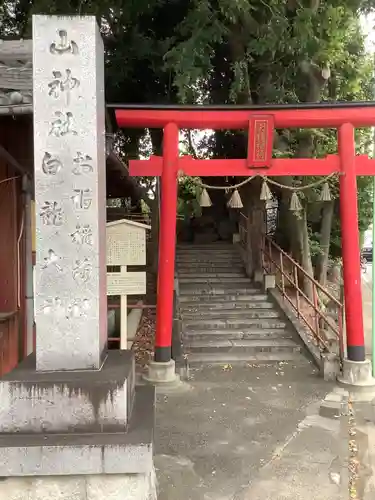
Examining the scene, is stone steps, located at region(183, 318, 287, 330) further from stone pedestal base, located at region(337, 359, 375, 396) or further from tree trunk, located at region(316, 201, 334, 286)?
tree trunk, located at region(316, 201, 334, 286)

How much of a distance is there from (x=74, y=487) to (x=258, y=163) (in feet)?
19.9

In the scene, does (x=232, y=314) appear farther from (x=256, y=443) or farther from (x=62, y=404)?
(x=62, y=404)

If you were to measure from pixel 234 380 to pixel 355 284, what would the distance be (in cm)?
252

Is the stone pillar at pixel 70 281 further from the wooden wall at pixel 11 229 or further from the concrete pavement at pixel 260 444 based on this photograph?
the wooden wall at pixel 11 229

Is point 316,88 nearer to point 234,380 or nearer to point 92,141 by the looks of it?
point 234,380

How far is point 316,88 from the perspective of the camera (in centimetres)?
1138

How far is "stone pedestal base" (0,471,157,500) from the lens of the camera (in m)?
3.25

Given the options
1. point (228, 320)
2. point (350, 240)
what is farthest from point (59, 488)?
point (228, 320)

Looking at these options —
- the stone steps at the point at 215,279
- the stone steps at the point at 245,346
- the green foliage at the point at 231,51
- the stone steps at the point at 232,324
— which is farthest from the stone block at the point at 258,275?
the stone steps at the point at 245,346

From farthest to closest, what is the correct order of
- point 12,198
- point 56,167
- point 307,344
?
1. point 307,344
2. point 12,198
3. point 56,167

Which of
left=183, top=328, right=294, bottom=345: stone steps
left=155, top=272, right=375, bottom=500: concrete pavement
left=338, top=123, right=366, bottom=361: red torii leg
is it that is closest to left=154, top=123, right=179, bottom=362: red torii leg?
left=155, top=272, right=375, bottom=500: concrete pavement

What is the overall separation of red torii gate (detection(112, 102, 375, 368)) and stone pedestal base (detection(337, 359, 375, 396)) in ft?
0.52

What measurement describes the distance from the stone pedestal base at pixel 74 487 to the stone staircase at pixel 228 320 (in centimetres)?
577

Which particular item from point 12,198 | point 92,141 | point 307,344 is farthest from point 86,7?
point 307,344
